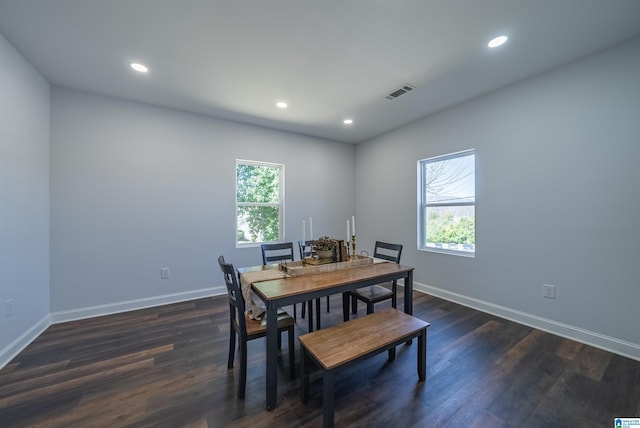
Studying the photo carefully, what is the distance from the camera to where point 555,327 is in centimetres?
244

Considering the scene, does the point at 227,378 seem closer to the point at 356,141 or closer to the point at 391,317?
the point at 391,317

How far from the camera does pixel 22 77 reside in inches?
87.7

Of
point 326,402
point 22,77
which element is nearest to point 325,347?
point 326,402

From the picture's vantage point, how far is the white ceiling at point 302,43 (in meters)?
1.72

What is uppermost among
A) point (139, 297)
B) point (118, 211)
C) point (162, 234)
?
point (118, 211)

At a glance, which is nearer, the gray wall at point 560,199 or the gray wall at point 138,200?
the gray wall at point 560,199

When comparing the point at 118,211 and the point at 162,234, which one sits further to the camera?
the point at 162,234

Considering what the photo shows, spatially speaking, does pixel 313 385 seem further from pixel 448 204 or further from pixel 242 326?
pixel 448 204

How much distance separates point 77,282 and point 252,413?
278 centimetres

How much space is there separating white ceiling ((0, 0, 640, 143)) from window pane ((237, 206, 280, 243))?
5.50ft

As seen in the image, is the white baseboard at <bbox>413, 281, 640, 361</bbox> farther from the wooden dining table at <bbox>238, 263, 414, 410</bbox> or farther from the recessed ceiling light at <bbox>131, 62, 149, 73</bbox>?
the recessed ceiling light at <bbox>131, 62, 149, 73</bbox>

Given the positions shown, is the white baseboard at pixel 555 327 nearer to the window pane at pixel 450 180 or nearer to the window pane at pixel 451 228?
the window pane at pixel 451 228

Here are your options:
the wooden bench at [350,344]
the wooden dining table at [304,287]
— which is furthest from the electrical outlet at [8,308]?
the wooden bench at [350,344]

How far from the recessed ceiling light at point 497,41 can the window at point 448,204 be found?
1331 millimetres
